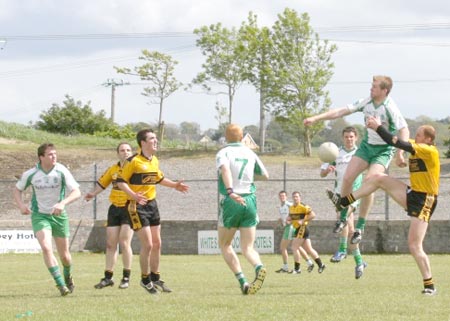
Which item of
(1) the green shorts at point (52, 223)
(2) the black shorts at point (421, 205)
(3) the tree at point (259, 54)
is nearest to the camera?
(2) the black shorts at point (421, 205)

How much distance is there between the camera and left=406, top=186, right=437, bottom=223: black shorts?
11570 millimetres

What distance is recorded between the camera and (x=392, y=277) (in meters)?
17.1

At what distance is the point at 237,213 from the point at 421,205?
7.74 feet

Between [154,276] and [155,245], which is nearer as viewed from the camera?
[155,245]

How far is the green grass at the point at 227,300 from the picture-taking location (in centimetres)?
959

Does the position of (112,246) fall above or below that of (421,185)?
below

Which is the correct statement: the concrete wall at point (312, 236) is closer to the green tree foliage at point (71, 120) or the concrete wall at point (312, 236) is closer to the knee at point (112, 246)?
the knee at point (112, 246)

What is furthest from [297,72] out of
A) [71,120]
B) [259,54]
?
[71,120]

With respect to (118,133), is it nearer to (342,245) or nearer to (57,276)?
(342,245)

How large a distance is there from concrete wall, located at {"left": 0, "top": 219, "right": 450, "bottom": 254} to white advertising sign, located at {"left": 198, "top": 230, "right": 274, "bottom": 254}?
189mm

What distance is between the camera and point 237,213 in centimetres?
1207

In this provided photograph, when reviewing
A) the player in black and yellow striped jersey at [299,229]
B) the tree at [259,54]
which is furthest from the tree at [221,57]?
the player in black and yellow striped jersey at [299,229]

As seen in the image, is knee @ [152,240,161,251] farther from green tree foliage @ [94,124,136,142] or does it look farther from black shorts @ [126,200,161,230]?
green tree foliage @ [94,124,136,142]

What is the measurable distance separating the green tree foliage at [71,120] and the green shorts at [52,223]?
198ft
